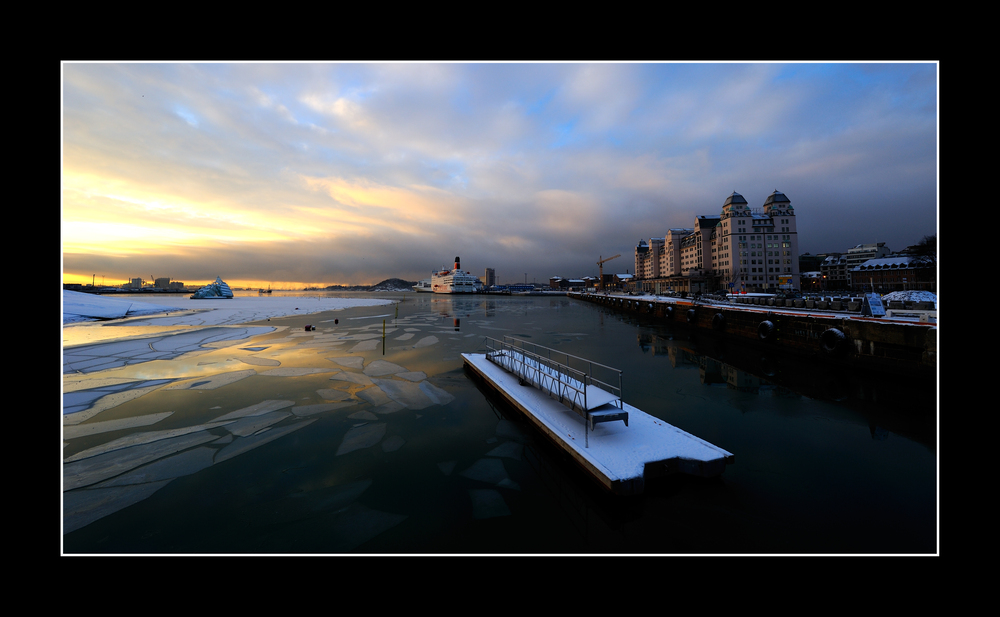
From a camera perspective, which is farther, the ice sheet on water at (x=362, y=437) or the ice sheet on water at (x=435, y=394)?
the ice sheet on water at (x=435, y=394)

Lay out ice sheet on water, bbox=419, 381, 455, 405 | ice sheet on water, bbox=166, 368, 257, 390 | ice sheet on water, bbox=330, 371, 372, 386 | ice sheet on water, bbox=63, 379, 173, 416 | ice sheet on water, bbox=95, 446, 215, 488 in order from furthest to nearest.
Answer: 1. ice sheet on water, bbox=330, 371, 372, 386
2. ice sheet on water, bbox=166, 368, 257, 390
3. ice sheet on water, bbox=419, 381, 455, 405
4. ice sheet on water, bbox=63, 379, 173, 416
5. ice sheet on water, bbox=95, 446, 215, 488

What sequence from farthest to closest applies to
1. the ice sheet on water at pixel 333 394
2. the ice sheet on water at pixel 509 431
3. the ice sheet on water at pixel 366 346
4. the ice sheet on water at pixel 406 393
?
1. the ice sheet on water at pixel 366 346
2. the ice sheet on water at pixel 333 394
3. the ice sheet on water at pixel 406 393
4. the ice sheet on water at pixel 509 431

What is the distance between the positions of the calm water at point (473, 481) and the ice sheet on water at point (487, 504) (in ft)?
0.09

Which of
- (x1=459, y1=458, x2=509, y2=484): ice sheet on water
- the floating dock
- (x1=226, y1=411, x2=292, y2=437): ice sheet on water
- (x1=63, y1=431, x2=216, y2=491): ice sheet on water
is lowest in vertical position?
(x1=459, y1=458, x2=509, y2=484): ice sheet on water

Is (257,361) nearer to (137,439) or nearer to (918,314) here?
(137,439)

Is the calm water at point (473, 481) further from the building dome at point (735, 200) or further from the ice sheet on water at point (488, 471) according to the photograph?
the building dome at point (735, 200)

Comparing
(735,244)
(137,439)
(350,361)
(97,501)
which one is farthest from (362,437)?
(735,244)

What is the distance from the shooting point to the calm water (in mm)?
4352

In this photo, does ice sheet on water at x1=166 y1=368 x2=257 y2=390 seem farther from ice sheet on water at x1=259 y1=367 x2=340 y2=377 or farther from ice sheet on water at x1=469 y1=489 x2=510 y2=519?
ice sheet on water at x1=469 y1=489 x2=510 y2=519

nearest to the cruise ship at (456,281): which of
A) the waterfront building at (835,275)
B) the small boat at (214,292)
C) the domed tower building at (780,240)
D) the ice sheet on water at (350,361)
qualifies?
the small boat at (214,292)

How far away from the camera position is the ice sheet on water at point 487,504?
15.9 ft

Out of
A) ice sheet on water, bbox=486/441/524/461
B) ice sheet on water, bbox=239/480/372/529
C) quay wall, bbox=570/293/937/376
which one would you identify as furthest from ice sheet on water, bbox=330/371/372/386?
quay wall, bbox=570/293/937/376

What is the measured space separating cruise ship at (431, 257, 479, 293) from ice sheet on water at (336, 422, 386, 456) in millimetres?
129362
